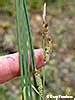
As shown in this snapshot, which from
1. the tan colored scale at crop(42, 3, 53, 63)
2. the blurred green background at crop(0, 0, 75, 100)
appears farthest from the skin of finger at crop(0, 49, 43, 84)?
the blurred green background at crop(0, 0, 75, 100)

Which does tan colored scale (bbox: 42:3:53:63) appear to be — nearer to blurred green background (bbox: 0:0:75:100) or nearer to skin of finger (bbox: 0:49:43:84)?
skin of finger (bbox: 0:49:43:84)

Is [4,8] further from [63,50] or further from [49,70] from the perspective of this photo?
[49,70]

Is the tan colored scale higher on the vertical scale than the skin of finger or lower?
higher

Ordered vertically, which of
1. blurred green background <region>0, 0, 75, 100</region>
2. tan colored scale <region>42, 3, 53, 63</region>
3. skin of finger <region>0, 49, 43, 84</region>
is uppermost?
tan colored scale <region>42, 3, 53, 63</region>

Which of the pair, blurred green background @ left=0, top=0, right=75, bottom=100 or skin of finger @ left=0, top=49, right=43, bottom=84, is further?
blurred green background @ left=0, top=0, right=75, bottom=100

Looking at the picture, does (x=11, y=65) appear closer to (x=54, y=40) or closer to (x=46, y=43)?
(x=46, y=43)

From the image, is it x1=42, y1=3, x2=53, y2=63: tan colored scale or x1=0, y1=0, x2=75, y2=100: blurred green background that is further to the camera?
x1=0, y1=0, x2=75, y2=100: blurred green background

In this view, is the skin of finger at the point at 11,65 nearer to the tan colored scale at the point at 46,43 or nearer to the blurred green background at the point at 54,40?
the tan colored scale at the point at 46,43

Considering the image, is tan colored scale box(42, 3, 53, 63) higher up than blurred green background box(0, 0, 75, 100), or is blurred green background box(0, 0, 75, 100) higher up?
tan colored scale box(42, 3, 53, 63)

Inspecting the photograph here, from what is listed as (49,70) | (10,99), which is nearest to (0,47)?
(49,70)

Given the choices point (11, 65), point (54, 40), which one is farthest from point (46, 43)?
point (54, 40)

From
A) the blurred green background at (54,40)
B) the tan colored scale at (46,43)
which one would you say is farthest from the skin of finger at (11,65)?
the blurred green background at (54,40)
